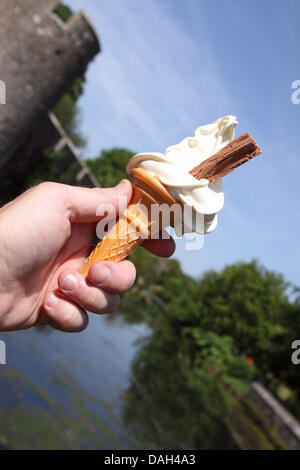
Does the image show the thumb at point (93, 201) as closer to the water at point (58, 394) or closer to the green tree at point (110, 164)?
the water at point (58, 394)

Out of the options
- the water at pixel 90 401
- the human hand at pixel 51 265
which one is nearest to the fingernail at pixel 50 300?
the human hand at pixel 51 265

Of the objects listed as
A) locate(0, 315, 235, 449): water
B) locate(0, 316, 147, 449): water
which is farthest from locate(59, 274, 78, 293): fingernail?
locate(0, 316, 147, 449): water

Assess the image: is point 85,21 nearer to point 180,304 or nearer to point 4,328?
point 4,328

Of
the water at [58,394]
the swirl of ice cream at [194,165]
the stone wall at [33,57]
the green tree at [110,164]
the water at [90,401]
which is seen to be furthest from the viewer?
the green tree at [110,164]

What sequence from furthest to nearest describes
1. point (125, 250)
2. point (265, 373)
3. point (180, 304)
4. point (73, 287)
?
point (180, 304) → point (265, 373) → point (125, 250) → point (73, 287)

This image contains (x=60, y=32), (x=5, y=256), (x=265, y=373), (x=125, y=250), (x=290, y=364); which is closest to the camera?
(x=5, y=256)

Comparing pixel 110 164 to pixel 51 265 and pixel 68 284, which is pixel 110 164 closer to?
pixel 51 265

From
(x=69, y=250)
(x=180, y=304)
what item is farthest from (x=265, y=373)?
A: (x=69, y=250)

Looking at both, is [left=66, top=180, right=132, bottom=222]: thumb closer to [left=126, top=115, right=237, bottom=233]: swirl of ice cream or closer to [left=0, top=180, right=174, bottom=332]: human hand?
[left=0, top=180, right=174, bottom=332]: human hand
